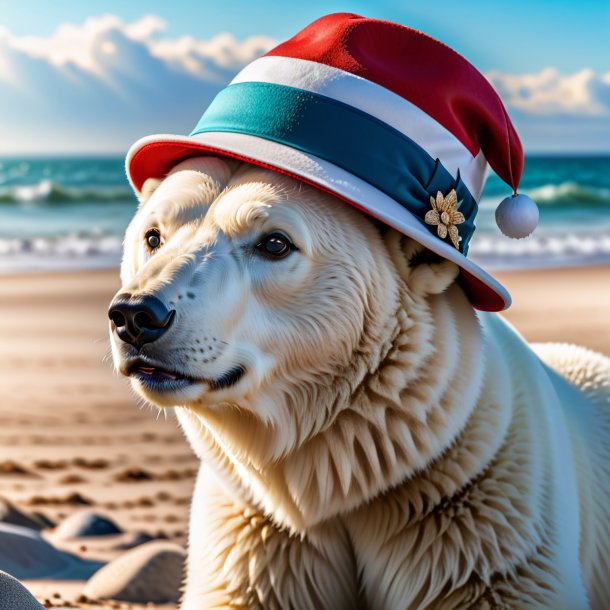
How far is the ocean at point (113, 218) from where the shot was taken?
1483cm

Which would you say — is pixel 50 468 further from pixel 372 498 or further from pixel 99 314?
pixel 99 314

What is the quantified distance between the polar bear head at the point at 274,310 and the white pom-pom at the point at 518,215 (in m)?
0.26

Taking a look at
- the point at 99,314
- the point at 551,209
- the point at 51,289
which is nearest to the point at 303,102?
the point at 99,314

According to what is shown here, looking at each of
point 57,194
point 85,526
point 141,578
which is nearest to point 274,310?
point 141,578

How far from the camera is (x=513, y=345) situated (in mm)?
2602

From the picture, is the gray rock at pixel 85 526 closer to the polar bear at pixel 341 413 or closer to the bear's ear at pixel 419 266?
the polar bear at pixel 341 413

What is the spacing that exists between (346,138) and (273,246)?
30 centimetres

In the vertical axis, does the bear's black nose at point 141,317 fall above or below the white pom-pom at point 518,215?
below

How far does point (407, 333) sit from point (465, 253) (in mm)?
→ 287

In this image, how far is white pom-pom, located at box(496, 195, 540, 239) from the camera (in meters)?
2.47

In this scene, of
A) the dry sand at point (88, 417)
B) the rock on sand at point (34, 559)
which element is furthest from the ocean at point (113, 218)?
the rock on sand at point (34, 559)

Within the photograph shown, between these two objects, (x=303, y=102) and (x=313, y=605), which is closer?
(x=303, y=102)

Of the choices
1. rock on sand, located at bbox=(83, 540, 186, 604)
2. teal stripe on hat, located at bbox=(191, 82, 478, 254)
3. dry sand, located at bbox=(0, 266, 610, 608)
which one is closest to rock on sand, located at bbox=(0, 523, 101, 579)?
dry sand, located at bbox=(0, 266, 610, 608)

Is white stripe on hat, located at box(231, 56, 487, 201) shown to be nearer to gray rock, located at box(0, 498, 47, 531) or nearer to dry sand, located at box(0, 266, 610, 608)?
dry sand, located at box(0, 266, 610, 608)
